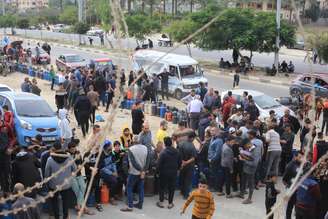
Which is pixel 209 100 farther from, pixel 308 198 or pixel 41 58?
pixel 41 58

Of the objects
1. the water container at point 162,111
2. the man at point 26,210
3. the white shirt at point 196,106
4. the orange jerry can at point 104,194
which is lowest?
the orange jerry can at point 104,194

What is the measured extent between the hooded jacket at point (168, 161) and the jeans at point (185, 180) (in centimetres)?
60

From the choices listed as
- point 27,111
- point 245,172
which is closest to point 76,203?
point 245,172

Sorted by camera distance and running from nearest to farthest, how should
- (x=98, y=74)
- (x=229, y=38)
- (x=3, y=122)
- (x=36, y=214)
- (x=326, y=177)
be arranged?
(x=36, y=214) < (x=326, y=177) < (x=3, y=122) < (x=98, y=74) < (x=229, y=38)

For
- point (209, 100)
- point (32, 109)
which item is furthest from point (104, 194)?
point (209, 100)

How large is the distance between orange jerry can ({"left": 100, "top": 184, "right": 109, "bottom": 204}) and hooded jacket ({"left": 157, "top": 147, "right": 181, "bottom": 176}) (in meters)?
1.11

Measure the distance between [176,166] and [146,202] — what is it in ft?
3.65

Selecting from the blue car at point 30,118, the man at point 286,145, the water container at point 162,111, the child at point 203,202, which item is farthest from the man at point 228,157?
the water container at point 162,111

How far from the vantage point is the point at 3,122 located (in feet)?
39.5

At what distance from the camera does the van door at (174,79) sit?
23.1 metres

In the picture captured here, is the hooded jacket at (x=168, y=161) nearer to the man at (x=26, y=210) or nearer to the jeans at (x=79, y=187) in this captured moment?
the jeans at (x=79, y=187)

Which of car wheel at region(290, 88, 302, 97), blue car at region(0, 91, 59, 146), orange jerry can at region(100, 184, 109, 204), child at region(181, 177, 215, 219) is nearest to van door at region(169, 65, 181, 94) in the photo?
car wheel at region(290, 88, 302, 97)

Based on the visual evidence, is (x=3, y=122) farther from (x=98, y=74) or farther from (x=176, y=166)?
(x=98, y=74)

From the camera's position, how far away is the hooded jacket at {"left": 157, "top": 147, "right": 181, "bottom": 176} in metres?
9.80
